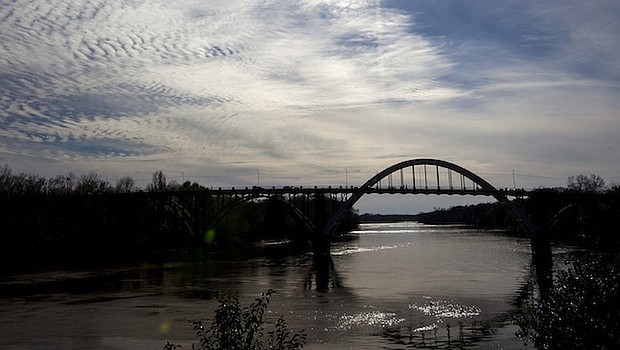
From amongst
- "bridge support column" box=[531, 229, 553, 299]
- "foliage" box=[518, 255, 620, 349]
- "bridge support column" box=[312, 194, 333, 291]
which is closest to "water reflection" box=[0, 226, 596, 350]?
"foliage" box=[518, 255, 620, 349]

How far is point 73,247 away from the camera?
6600 cm

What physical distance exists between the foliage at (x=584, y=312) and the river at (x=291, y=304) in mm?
8324

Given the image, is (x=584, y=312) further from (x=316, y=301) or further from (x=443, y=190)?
(x=443, y=190)

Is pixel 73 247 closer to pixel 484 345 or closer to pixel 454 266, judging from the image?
pixel 454 266

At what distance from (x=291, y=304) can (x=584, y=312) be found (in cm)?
2100

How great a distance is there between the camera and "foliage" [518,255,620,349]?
376 inches

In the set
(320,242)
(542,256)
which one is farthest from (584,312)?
(320,242)

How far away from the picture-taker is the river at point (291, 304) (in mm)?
20359

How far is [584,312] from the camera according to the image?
9992 mm

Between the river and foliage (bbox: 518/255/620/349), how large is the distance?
8.32m

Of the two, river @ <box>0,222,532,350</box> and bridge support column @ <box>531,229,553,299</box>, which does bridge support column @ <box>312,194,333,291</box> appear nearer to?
river @ <box>0,222,532,350</box>

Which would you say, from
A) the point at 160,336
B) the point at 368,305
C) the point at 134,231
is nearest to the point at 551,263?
the point at 368,305

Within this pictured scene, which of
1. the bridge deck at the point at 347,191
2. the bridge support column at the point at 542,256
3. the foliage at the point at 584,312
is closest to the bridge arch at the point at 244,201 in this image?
the bridge deck at the point at 347,191

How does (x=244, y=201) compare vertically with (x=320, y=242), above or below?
above
